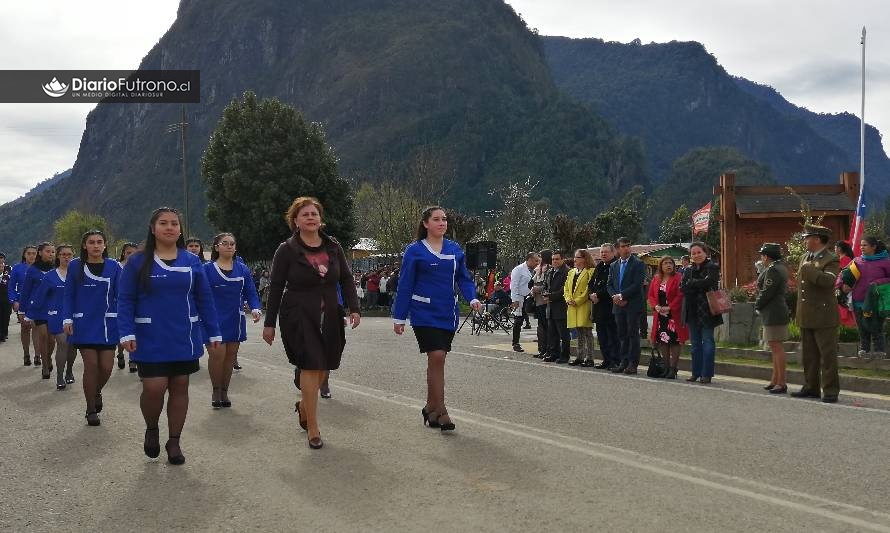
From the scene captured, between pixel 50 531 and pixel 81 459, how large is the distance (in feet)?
6.32

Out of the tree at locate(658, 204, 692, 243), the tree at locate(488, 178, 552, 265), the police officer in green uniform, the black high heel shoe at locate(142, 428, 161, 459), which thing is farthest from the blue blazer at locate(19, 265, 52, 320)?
the tree at locate(658, 204, 692, 243)

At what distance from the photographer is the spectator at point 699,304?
1129 cm

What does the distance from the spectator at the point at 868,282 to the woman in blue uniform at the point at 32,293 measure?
11.3 metres

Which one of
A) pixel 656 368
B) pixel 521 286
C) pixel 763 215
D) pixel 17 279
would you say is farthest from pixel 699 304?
pixel 763 215

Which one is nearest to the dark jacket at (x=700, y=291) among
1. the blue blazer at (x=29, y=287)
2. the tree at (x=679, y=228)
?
the blue blazer at (x=29, y=287)

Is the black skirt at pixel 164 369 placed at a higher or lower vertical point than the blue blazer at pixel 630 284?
lower

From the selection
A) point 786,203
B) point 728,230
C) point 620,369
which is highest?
point 786,203

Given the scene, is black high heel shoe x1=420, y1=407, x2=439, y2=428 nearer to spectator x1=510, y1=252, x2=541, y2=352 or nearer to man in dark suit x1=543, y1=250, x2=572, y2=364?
man in dark suit x1=543, y1=250, x2=572, y2=364

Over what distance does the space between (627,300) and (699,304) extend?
1.16 metres

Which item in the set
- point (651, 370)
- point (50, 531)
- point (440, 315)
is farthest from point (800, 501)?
point (651, 370)

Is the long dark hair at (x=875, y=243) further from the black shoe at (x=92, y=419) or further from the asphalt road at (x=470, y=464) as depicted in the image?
the black shoe at (x=92, y=419)

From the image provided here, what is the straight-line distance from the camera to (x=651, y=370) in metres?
11.7

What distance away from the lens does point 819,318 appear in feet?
30.8

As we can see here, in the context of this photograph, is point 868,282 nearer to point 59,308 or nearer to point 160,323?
point 160,323
